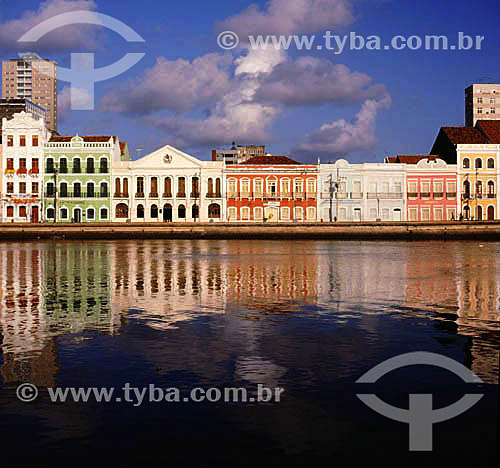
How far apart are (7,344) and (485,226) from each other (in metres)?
62.5

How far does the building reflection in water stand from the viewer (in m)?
10.5

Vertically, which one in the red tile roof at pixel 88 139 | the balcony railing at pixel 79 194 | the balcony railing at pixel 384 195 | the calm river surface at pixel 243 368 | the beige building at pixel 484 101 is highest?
the beige building at pixel 484 101

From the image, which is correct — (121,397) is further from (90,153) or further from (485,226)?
(90,153)

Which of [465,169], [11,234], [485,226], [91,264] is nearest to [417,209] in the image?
[465,169]

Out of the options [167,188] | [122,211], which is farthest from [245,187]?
[122,211]

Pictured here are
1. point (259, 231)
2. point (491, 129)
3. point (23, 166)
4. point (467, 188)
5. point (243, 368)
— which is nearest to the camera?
point (243, 368)

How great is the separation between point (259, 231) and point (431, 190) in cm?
2643

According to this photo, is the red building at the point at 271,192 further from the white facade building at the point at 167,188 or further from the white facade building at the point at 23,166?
the white facade building at the point at 23,166

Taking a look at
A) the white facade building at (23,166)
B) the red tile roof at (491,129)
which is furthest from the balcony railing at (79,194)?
the red tile roof at (491,129)

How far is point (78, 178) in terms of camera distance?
80.5 m

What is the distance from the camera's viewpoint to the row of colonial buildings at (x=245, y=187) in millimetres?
80375

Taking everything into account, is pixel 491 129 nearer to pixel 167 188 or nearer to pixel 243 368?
pixel 167 188

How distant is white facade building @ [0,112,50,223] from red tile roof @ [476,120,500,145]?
5609 centimetres

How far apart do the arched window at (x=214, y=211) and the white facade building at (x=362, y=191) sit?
12.9 m
